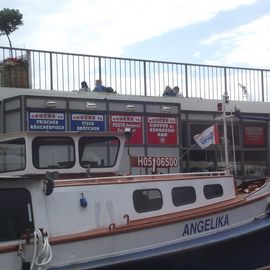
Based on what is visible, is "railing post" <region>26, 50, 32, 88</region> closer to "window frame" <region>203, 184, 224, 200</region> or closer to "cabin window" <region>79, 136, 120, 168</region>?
"cabin window" <region>79, 136, 120, 168</region>

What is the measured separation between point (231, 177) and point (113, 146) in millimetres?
1690

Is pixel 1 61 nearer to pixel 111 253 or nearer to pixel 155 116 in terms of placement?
pixel 155 116

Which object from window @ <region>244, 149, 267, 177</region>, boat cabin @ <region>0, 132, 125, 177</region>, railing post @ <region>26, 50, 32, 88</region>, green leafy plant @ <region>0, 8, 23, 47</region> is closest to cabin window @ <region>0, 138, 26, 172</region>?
boat cabin @ <region>0, 132, 125, 177</region>

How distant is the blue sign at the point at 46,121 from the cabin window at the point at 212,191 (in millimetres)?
6743

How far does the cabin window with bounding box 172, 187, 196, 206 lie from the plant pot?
8024 mm

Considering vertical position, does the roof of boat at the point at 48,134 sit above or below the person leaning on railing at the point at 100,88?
below

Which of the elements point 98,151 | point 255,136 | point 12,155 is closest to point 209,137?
point 98,151

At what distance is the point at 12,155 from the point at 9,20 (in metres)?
13.0

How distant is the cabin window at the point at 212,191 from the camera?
830 cm

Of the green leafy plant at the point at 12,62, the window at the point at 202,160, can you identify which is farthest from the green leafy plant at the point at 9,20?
the window at the point at 202,160

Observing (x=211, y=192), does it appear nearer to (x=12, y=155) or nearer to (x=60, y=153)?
(x=60, y=153)

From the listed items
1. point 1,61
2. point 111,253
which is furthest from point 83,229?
point 1,61

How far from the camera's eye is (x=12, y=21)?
65.4 feet

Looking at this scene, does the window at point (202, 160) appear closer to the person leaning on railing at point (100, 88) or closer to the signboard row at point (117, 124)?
the signboard row at point (117, 124)
